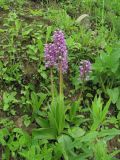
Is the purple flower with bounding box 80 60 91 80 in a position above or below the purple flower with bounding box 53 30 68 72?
below

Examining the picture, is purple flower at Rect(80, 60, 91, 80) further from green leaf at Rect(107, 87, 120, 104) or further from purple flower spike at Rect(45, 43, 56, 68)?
green leaf at Rect(107, 87, 120, 104)

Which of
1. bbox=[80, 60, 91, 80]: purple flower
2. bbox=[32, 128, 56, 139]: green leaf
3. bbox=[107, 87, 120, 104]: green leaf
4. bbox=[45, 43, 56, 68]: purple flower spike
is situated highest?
bbox=[45, 43, 56, 68]: purple flower spike

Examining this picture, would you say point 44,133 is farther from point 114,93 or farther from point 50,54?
point 114,93

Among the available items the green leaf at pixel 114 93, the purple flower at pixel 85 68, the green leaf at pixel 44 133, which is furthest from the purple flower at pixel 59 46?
the green leaf at pixel 114 93

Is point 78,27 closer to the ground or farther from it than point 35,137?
farther from it

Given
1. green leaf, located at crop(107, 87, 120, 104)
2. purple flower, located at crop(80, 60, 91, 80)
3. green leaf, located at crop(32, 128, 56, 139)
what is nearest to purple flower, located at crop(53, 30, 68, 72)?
purple flower, located at crop(80, 60, 91, 80)

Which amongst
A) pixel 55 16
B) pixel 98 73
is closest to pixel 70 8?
pixel 55 16

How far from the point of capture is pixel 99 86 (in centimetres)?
392

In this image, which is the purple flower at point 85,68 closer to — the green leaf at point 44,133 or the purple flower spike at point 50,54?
the purple flower spike at point 50,54

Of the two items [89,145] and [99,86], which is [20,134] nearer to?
[89,145]

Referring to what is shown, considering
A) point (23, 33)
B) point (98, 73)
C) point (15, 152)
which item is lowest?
point (15, 152)

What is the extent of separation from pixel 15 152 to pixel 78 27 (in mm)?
2006

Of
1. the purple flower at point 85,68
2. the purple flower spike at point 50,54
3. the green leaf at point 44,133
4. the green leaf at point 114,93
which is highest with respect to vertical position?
the purple flower spike at point 50,54

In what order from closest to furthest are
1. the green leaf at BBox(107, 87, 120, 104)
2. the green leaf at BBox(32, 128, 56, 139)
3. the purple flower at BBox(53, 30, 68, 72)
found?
the purple flower at BBox(53, 30, 68, 72), the green leaf at BBox(32, 128, 56, 139), the green leaf at BBox(107, 87, 120, 104)
